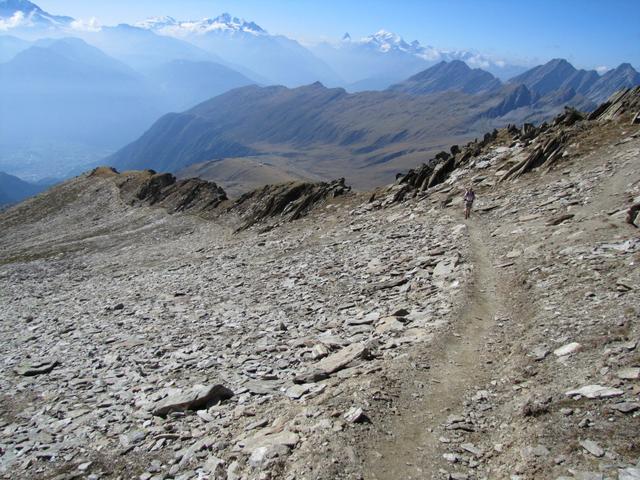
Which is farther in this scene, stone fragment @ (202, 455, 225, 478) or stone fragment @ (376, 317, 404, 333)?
stone fragment @ (376, 317, 404, 333)

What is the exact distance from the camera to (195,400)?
16969 mm

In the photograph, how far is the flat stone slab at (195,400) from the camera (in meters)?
16.9

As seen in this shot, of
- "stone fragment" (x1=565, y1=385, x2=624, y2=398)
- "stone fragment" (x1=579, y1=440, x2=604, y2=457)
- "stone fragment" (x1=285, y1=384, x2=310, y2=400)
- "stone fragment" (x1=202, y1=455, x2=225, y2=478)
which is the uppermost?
"stone fragment" (x1=565, y1=385, x2=624, y2=398)

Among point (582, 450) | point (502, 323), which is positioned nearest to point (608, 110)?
point (502, 323)

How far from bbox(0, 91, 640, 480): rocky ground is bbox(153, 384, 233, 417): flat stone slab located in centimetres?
A: 8

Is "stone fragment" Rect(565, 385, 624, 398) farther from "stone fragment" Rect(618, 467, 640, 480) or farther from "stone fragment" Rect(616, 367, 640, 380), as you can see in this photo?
"stone fragment" Rect(618, 467, 640, 480)

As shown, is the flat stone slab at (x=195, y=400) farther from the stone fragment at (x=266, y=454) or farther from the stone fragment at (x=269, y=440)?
the stone fragment at (x=266, y=454)

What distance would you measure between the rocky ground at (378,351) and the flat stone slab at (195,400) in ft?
0.27

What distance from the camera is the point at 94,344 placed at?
2748cm

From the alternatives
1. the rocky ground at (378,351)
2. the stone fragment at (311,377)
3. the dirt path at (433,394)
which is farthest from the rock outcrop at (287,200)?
the stone fragment at (311,377)

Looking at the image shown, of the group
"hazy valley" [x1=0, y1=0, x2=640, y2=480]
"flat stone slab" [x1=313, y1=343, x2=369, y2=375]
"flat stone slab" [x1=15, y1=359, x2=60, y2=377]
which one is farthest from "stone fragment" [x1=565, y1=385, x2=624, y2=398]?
"flat stone slab" [x1=15, y1=359, x2=60, y2=377]

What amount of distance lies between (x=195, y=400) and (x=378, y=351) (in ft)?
22.9

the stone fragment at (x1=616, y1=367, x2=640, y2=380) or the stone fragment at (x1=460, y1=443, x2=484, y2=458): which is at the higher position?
the stone fragment at (x1=616, y1=367, x2=640, y2=380)

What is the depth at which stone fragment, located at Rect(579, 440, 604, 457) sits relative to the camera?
1035 centimetres
